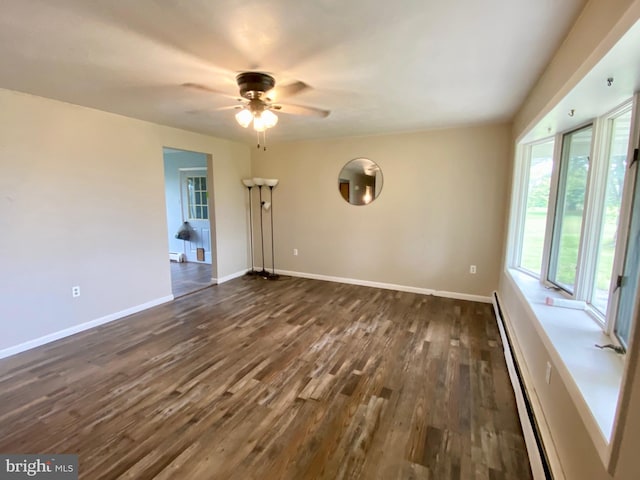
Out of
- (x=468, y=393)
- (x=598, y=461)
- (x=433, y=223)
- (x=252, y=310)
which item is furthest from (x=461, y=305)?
(x=598, y=461)

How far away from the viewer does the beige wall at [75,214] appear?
274 cm

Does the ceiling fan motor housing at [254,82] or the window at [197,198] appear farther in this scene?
the window at [197,198]

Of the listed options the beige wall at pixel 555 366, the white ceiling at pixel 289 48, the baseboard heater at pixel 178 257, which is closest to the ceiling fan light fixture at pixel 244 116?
the white ceiling at pixel 289 48

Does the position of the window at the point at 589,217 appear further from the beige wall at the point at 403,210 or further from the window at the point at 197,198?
the window at the point at 197,198

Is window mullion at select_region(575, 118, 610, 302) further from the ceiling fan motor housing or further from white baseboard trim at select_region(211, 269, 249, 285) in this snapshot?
white baseboard trim at select_region(211, 269, 249, 285)

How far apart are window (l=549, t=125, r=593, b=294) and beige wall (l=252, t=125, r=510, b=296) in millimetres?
1255

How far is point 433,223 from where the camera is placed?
4.30 meters

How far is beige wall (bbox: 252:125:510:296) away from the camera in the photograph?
4012mm

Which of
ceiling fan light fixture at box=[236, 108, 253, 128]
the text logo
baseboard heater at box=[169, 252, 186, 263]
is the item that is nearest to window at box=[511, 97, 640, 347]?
ceiling fan light fixture at box=[236, 108, 253, 128]

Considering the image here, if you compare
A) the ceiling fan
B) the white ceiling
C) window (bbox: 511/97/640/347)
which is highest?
the white ceiling

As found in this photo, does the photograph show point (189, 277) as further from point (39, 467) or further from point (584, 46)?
point (584, 46)

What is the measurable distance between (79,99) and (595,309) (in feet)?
14.9

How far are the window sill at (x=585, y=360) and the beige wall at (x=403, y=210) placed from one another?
6.25 feet

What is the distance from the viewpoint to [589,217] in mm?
2121
